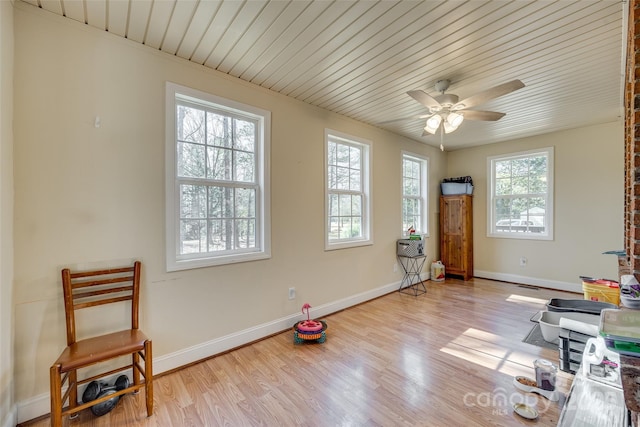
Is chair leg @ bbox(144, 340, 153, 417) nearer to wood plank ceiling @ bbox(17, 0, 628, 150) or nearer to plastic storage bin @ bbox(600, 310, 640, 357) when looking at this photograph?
wood plank ceiling @ bbox(17, 0, 628, 150)

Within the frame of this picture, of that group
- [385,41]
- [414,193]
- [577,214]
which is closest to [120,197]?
[385,41]

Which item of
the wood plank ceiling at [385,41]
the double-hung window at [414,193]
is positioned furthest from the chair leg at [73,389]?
the double-hung window at [414,193]

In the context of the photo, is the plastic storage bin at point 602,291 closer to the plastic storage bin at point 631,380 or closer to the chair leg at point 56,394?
the plastic storage bin at point 631,380

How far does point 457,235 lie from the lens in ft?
16.7

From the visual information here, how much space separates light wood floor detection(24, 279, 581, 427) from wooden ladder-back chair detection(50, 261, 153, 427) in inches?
8.5

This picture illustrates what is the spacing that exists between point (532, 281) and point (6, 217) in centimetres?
629

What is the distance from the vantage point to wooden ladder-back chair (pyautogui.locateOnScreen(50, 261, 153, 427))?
1509mm

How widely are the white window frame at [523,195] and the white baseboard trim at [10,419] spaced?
611 centimetres

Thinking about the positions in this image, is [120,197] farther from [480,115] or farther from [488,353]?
[488,353]

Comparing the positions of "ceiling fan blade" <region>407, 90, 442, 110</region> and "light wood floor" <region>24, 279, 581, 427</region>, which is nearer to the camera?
"light wood floor" <region>24, 279, 581, 427</region>

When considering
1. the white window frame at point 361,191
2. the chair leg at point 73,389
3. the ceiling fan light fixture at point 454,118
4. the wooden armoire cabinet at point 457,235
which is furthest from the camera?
the wooden armoire cabinet at point 457,235

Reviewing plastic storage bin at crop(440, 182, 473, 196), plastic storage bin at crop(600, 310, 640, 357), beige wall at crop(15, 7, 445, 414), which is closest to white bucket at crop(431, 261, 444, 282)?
plastic storage bin at crop(440, 182, 473, 196)

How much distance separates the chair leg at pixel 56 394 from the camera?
1.46 meters

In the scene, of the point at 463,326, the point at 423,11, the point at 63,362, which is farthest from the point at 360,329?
the point at 423,11
